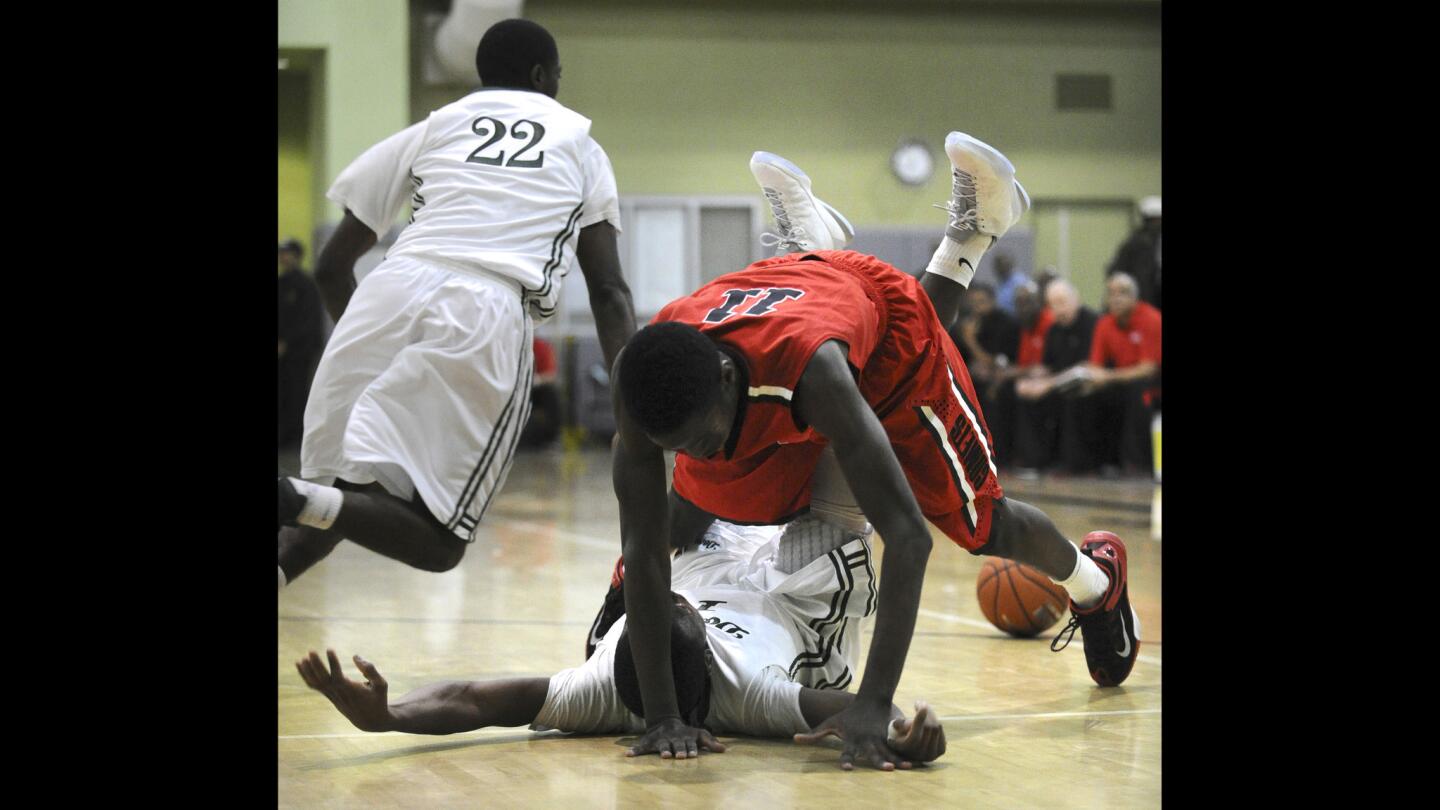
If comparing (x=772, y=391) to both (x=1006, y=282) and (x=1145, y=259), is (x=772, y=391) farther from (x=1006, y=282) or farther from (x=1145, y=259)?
(x=1006, y=282)

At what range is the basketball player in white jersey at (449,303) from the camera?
10.9 ft

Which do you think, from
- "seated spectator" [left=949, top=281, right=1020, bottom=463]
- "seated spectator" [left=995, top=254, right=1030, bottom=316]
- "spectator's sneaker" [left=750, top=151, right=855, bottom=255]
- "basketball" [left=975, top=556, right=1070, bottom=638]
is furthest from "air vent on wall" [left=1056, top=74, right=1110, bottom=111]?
"basketball" [left=975, top=556, right=1070, bottom=638]

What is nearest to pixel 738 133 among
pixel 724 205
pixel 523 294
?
pixel 724 205

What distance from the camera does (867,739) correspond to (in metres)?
2.74

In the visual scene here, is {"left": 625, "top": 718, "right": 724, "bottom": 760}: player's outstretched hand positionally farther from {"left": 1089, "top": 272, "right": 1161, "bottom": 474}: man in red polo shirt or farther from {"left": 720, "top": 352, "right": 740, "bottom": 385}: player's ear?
{"left": 1089, "top": 272, "right": 1161, "bottom": 474}: man in red polo shirt

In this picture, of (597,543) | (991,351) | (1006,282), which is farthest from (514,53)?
(1006,282)

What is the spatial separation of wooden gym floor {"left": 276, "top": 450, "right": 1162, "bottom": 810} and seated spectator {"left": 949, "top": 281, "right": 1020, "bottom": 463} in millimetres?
5713

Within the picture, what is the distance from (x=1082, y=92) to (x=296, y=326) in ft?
30.5

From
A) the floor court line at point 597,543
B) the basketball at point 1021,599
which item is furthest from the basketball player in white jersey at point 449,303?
the floor court line at point 597,543
